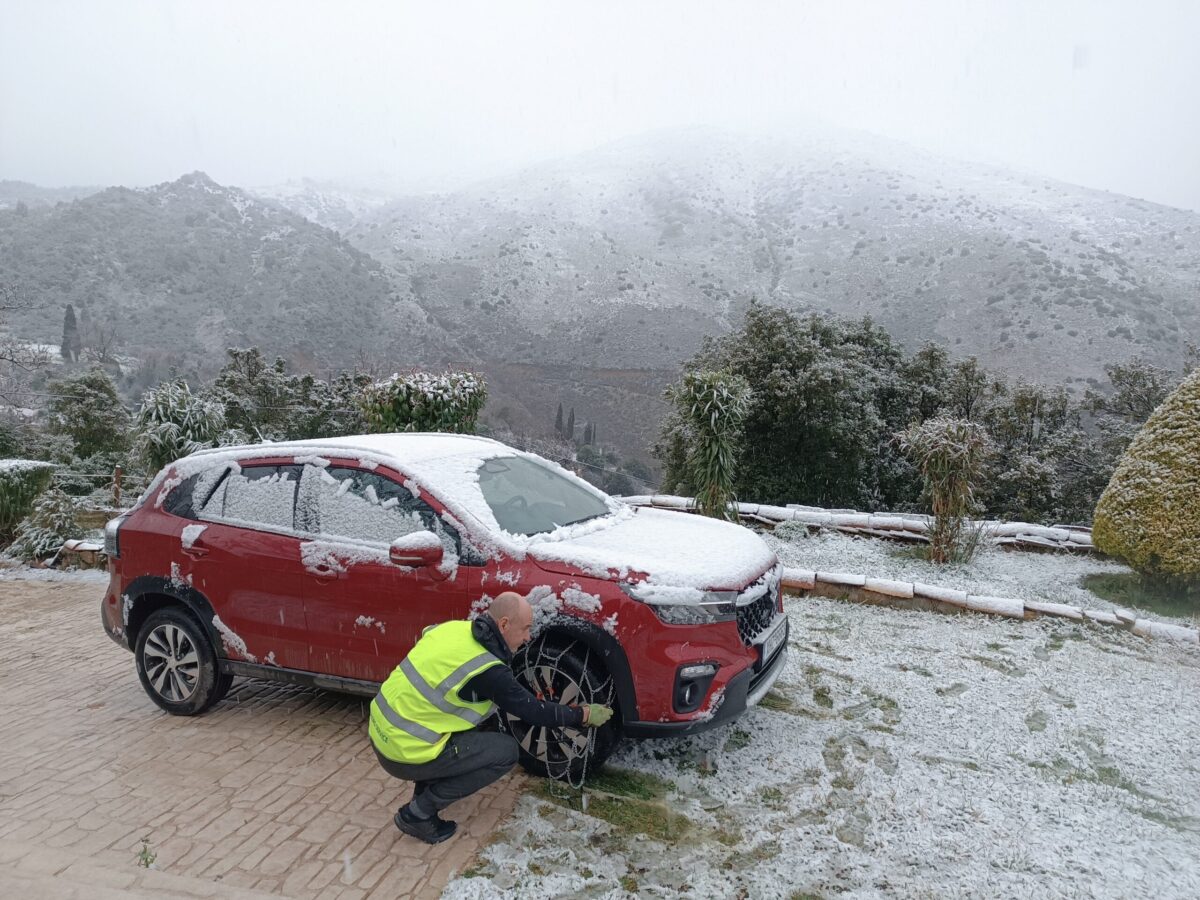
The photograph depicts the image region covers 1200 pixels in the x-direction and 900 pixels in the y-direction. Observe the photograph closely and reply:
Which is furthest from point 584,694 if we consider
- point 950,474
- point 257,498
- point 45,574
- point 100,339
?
point 100,339

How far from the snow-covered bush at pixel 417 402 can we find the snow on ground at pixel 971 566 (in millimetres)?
4669

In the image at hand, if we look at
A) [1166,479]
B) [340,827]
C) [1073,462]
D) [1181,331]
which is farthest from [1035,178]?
[340,827]

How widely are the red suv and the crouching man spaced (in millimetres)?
439

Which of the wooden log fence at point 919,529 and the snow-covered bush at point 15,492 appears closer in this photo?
the wooden log fence at point 919,529

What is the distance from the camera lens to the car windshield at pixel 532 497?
169 inches

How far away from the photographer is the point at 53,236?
2768 inches

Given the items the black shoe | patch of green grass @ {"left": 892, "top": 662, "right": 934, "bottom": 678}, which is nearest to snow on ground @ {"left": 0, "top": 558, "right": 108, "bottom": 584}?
the black shoe

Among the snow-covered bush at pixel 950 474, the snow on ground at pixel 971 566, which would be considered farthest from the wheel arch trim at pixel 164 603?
the snow-covered bush at pixel 950 474

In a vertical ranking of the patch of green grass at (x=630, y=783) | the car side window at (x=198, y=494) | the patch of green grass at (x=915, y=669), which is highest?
the car side window at (x=198, y=494)

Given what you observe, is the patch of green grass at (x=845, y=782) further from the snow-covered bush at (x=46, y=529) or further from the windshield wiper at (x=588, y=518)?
the snow-covered bush at (x=46, y=529)

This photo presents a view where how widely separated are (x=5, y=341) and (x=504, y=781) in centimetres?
2235

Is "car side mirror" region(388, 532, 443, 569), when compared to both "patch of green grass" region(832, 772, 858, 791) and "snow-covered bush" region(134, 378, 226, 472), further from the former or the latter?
"snow-covered bush" region(134, 378, 226, 472)

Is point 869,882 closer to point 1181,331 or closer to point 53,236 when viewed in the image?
point 1181,331

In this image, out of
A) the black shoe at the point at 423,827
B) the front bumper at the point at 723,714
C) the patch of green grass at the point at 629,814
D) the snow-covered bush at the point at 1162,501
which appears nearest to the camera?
the black shoe at the point at 423,827
